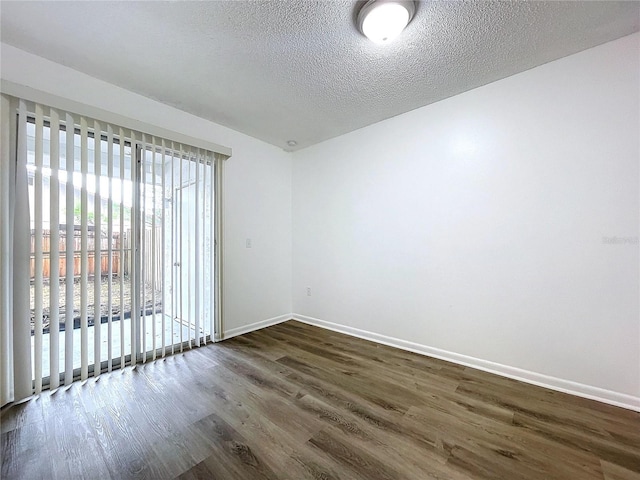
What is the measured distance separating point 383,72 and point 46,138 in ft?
9.06

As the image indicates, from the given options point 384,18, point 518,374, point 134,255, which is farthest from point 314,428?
point 384,18

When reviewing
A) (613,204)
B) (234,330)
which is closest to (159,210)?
(234,330)

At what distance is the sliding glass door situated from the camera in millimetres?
1943

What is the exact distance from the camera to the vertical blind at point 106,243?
190cm

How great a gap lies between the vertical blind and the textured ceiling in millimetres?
561

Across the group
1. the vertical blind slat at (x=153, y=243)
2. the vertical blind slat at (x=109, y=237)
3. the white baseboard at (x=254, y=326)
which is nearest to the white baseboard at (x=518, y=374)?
the white baseboard at (x=254, y=326)

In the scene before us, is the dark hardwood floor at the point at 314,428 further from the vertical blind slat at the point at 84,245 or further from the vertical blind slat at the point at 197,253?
the vertical blind slat at the point at 197,253

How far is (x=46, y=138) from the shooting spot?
1.98 meters

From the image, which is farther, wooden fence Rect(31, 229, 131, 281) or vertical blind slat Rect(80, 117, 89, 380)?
vertical blind slat Rect(80, 117, 89, 380)

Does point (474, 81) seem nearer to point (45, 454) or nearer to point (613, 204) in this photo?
point (613, 204)

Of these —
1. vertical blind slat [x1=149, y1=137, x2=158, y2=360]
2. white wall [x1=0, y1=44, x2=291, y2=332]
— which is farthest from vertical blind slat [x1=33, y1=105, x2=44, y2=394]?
vertical blind slat [x1=149, y1=137, x2=158, y2=360]

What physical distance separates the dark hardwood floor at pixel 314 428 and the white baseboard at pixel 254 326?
2.48ft

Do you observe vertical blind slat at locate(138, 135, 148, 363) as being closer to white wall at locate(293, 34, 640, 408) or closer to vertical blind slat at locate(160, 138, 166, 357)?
vertical blind slat at locate(160, 138, 166, 357)

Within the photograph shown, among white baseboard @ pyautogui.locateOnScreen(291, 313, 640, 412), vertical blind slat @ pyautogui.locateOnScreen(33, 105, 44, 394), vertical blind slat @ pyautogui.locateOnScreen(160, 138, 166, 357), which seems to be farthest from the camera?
vertical blind slat @ pyautogui.locateOnScreen(160, 138, 166, 357)
